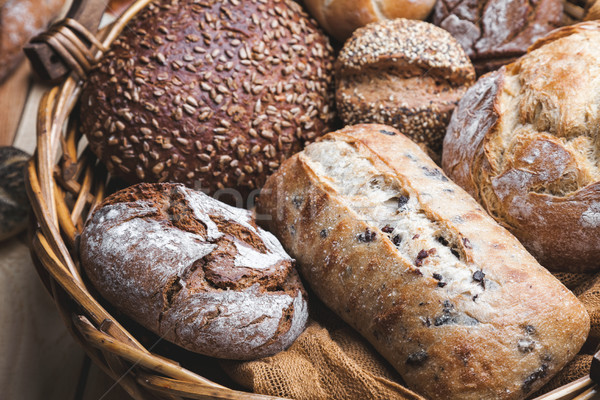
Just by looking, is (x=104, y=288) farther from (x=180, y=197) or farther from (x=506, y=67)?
(x=506, y=67)

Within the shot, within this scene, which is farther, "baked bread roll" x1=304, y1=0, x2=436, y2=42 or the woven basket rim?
"baked bread roll" x1=304, y1=0, x2=436, y2=42

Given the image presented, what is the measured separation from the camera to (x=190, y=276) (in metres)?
1.19

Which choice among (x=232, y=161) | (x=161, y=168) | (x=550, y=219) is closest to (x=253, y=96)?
(x=232, y=161)

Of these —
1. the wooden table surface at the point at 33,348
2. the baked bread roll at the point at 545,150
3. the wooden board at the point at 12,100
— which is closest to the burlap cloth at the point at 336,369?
the baked bread roll at the point at 545,150

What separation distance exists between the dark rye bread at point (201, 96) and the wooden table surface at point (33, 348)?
0.56m

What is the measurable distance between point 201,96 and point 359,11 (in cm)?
68

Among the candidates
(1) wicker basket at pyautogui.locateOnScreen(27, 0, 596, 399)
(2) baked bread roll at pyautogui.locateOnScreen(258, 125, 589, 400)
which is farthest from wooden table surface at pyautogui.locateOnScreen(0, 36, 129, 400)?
(2) baked bread roll at pyautogui.locateOnScreen(258, 125, 589, 400)

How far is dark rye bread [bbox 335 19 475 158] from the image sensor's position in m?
1.68

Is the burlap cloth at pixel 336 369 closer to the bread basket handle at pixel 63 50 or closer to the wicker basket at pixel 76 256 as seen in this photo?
the wicker basket at pixel 76 256

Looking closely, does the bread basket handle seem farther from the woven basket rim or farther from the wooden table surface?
the wooden table surface

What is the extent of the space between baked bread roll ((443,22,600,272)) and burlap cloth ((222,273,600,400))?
17 cm

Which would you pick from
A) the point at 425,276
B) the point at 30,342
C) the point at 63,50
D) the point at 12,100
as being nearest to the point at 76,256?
the point at 30,342

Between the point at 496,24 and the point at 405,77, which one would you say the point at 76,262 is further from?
the point at 496,24

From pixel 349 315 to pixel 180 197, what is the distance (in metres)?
0.55
